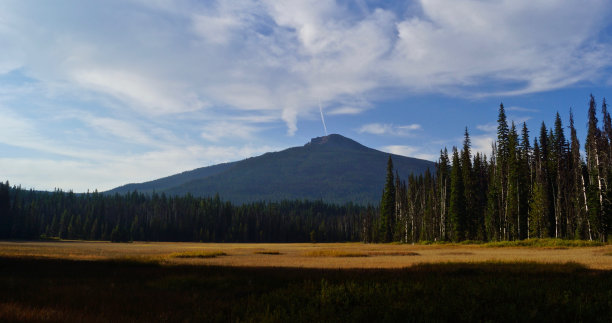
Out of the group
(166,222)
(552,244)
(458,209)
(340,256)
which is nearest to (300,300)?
(340,256)

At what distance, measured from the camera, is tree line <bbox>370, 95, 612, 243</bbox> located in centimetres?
5053

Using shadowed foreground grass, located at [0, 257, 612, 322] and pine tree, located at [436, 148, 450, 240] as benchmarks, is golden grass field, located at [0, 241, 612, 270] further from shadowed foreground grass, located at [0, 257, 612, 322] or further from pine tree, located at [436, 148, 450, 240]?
pine tree, located at [436, 148, 450, 240]

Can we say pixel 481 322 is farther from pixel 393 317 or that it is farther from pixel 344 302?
pixel 344 302

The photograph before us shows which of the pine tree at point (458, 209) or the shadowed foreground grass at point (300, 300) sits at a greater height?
the pine tree at point (458, 209)

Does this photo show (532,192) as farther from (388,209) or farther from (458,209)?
(388,209)

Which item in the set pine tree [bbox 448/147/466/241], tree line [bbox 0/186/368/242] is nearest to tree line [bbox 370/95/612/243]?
pine tree [bbox 448/147/466/241]

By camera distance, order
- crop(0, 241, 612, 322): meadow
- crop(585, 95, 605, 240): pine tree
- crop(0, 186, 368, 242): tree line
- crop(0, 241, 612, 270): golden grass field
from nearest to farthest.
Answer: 1. crop(0, 241, 612, 322): meadow
2. crop(0, 241, 612, 270): golden grass field
3. crop(585, 95, 605, 240): pine tree
4. crop(0, 186, 368, 242): tree line

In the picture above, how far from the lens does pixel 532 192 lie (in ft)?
195

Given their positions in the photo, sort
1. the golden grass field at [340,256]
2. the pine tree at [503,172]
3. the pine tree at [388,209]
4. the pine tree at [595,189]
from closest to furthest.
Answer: the golden grass field at [340,256], the pine tree at [595,189], the pine tree at [503,172], the pine tree at [388,209]

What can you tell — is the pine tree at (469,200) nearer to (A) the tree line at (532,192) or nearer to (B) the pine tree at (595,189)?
(A) the tree line at (532,192)

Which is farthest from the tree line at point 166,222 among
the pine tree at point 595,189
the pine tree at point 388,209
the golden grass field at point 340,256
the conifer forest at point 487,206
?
the golden grass field at point 340,256

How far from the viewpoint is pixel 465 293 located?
35.3ft

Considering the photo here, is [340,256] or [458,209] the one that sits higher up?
[458,209]

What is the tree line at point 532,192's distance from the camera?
5053 centimetres
